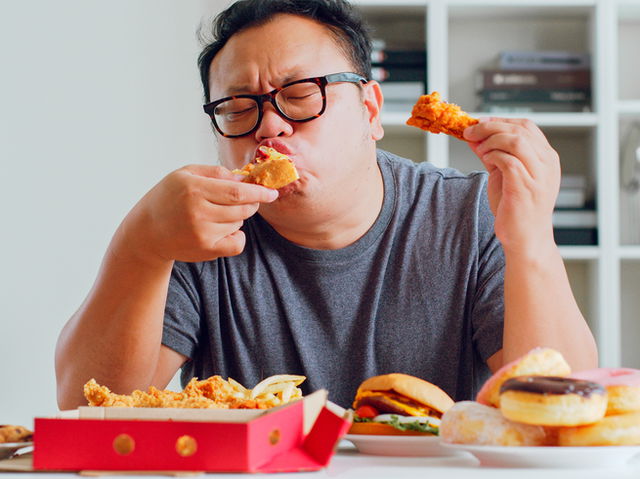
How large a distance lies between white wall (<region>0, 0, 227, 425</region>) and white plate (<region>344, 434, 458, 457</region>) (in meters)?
2.33

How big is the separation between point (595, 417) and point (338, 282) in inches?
37.0

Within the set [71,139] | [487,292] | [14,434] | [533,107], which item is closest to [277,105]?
[487,292]

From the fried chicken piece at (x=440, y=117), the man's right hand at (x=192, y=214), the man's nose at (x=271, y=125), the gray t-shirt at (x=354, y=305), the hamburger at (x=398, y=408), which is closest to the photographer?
the hamburger at (x=398, y=408)

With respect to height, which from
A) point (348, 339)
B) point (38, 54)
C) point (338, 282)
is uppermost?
point (38, 54)

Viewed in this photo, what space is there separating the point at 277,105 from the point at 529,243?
1.76ft

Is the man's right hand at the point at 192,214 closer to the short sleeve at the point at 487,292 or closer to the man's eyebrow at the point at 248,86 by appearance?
the man's eyebrow at the point at 248,86

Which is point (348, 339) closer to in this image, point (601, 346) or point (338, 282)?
Answer: point (338, 282)

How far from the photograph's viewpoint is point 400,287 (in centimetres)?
157

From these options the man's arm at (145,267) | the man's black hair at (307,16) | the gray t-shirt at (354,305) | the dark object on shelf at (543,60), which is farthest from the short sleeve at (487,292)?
the dark object on shelf at (543,60)

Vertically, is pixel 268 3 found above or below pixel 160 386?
above

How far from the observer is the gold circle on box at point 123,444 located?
642mm

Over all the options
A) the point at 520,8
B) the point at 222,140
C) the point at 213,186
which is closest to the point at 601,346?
the point at 520,8

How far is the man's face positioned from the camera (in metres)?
1.45

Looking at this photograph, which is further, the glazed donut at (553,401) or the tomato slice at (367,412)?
the tomato slice at (367,412)
